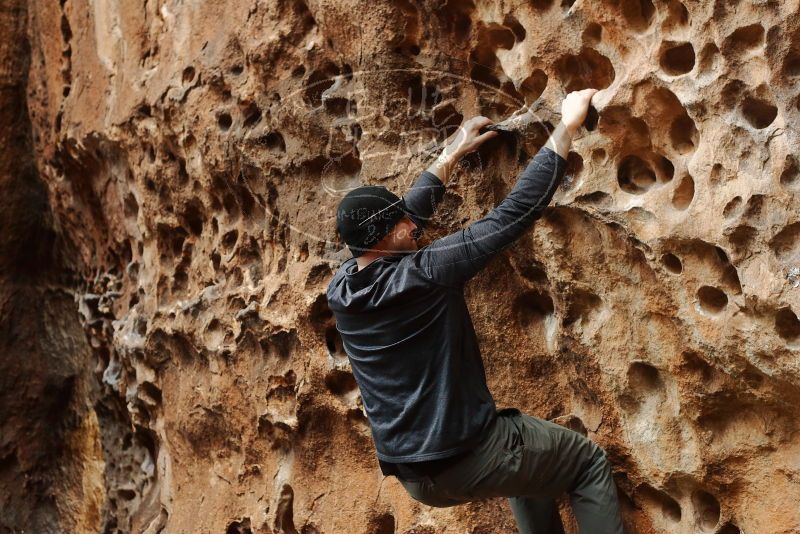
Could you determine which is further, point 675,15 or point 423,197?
point 423,197

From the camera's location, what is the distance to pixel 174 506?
12.8 ft

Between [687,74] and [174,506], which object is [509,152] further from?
[174,506]

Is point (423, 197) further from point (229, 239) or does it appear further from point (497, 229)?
point (229, 239)

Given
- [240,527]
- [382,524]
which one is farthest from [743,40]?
[240,527]

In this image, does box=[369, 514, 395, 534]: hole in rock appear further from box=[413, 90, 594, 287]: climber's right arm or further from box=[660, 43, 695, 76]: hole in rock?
box=[660, 43, 695, 76]: hole in rock

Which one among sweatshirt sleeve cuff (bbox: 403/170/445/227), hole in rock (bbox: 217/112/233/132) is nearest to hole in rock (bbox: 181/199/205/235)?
hole in rock (bbox: 217/112/233/132)

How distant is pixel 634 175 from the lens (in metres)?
2.66

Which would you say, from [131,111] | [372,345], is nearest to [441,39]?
[372,345]

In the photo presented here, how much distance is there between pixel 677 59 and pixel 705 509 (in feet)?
3.88

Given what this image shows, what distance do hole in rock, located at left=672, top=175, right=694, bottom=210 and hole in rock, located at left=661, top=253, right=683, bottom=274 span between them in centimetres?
13

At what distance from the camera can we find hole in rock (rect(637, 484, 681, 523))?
2.68 m

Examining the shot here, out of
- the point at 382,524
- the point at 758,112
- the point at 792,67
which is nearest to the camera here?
the point at 792,67

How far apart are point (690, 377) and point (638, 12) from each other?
3.13ft

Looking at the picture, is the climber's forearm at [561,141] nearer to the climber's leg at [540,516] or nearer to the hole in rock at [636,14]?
the hole in rock at [636,14]
